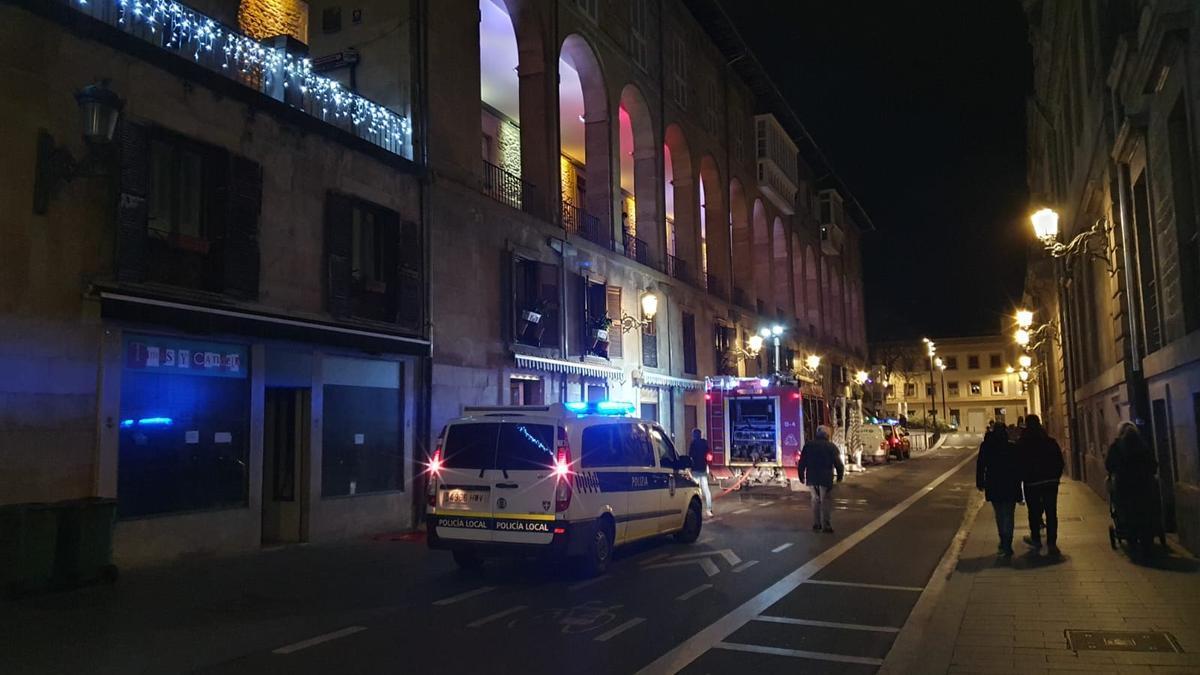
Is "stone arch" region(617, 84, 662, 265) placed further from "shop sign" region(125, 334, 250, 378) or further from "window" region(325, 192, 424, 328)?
"shop sign" region(125, 334, 250, 378)

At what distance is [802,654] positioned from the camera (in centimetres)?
680

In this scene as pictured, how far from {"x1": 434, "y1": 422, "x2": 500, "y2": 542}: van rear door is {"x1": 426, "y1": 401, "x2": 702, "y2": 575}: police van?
12mm

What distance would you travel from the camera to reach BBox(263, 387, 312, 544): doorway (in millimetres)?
13898

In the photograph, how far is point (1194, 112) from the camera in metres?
8.97

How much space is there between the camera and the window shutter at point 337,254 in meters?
14.5

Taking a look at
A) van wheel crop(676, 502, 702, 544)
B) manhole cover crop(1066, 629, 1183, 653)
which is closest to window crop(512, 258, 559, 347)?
van wheel crop(676, 502, 702, 544)

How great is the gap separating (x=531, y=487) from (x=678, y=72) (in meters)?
24.7

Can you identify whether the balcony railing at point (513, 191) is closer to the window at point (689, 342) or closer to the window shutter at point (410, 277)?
the window shutter at point (410, 277)

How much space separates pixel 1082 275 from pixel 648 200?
13.4 metres

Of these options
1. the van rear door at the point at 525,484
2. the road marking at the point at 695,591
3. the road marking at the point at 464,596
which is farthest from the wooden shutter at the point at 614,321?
the road marking at the point at 464,596

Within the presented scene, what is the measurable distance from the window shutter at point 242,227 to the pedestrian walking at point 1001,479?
11155mm

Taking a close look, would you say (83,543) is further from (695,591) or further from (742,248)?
(742,248)

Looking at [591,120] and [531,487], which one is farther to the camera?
[591,120]

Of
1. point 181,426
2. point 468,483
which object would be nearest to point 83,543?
point 181,426
